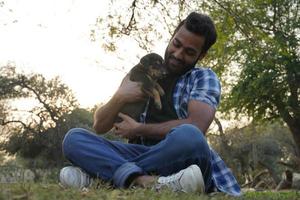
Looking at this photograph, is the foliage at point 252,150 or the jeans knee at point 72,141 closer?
Answer: the jeans knee at point 72,141

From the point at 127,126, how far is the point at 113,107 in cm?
28

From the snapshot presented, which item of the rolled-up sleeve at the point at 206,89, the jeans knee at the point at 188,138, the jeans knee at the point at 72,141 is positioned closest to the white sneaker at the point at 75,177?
the jeans knee at the point at 72,141

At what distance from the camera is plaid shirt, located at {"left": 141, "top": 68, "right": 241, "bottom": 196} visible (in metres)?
3.93

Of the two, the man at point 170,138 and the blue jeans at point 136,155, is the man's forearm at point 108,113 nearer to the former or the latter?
the man at point 170,138

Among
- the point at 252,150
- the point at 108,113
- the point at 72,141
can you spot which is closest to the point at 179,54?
the point at 108,113

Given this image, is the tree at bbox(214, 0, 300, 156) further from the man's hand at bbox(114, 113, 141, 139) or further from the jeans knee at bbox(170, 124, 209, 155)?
the jeans knee at bbox(170, 124, 209, 155)

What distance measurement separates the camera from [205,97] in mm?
3949

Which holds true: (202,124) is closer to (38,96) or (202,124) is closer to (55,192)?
(55,192)

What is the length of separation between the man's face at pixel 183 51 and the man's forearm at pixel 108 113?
497mm

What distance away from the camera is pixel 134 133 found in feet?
12.9

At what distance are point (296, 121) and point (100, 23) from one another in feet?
42.3

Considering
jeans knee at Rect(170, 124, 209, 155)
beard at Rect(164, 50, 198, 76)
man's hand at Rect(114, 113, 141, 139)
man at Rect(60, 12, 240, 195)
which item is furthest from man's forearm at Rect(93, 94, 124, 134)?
jeans knee at Rect(170, 124, 209, 155)

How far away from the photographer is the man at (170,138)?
11.4 feet

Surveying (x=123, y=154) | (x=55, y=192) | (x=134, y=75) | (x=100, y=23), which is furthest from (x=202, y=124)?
(x=100, y=23)
